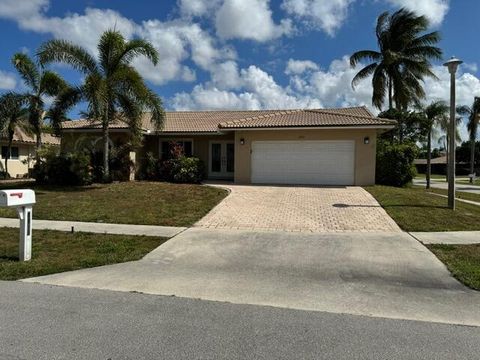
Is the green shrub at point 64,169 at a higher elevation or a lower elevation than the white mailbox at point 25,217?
higher

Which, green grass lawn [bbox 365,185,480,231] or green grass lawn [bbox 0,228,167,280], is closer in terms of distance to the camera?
green grass lawn [bbox 0,228,167,280]

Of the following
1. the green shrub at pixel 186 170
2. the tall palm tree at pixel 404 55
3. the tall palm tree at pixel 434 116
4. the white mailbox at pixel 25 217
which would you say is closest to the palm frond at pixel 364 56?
the tall palm tree at pixel 404 55

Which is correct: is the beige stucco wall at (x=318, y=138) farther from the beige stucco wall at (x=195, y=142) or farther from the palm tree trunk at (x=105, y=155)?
the palm tree trunk at (x=105, y=155)

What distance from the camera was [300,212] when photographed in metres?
11.9

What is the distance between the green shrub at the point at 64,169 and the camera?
54.6ft

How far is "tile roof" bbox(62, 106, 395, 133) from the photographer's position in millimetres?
18250

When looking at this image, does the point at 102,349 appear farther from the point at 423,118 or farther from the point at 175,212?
the point at 423,118

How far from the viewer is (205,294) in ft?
17.6

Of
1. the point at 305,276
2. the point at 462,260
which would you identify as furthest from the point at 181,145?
the point at 462,260

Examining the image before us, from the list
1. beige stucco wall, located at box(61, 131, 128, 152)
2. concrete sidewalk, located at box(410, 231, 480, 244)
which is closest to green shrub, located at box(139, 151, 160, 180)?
beige stucco wall, located at box(61, 131, 128, 152)

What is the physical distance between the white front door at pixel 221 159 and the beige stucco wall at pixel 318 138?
259 centimetres

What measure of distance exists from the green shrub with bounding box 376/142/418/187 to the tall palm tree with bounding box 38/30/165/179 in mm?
11407

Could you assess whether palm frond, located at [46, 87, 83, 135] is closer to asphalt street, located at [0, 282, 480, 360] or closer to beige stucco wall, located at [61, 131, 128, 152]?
beige stucco wall, located at [61, 131, 128, 152]

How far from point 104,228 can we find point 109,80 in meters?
7.87
